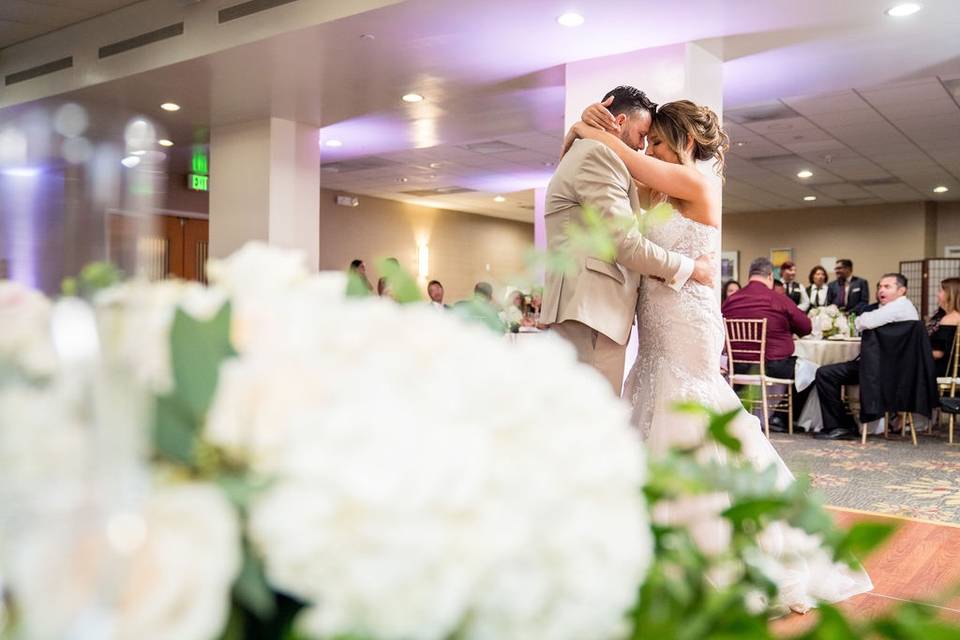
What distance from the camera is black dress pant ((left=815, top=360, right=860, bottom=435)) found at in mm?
7422

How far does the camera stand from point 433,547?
0.32m

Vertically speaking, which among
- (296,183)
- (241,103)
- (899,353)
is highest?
(241,103)

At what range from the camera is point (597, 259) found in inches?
104

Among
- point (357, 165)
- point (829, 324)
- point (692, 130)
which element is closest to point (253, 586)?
point (692, 130)

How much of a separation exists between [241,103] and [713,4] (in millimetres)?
4455

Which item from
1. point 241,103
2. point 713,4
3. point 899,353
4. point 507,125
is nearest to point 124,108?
point 241,103

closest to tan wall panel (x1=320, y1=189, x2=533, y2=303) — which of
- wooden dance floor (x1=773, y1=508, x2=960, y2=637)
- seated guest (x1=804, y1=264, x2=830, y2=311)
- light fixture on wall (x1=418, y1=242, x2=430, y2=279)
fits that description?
light fixture on wall (x1=418, y1=242, x2=430, y2=279)

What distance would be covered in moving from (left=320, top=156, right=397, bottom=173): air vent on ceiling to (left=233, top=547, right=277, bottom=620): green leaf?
36.3ft

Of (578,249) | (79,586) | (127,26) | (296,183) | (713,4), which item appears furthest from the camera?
(296,183)

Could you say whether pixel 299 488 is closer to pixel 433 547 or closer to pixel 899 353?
pixel 433 547

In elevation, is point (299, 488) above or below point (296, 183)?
below

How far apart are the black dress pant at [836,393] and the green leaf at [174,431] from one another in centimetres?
777

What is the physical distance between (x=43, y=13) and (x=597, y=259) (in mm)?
6254

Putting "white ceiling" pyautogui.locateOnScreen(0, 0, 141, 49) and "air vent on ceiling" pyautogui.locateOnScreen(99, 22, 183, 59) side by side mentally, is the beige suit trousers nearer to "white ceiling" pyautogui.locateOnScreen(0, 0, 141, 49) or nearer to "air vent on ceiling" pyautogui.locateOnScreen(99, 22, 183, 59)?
"air vent on ceiling" pyautogui.locateOnScreen(99, 22, 183, 59)
